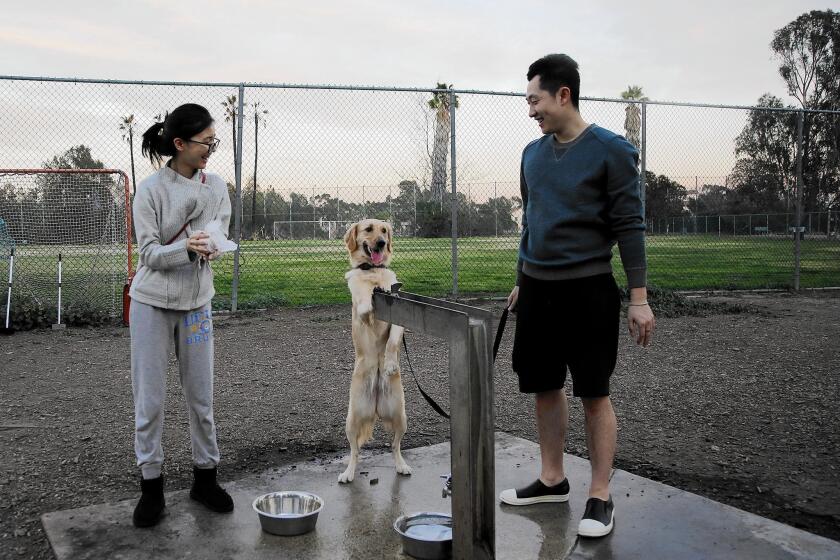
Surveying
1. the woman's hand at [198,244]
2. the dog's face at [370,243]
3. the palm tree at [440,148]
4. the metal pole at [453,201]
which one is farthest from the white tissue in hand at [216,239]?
the palm tree at [440,148]

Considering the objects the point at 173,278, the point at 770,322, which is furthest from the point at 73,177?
the point at 770,322

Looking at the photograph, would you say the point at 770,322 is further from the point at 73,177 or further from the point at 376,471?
the point at 73,177

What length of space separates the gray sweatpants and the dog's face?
110 cm

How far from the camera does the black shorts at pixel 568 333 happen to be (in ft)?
11.1

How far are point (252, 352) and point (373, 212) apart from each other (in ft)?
13.5

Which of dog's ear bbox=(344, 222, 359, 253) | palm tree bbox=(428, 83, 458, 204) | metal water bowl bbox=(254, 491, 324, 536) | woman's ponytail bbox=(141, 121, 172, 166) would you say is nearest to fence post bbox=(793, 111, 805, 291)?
palm tree bbox=(428, 83, 458, 204)

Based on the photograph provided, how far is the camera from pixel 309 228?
1212 cm

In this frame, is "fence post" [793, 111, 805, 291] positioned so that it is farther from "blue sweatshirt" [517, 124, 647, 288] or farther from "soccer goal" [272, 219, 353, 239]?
"blue sweatshirt" [517, 124, 647, 288]

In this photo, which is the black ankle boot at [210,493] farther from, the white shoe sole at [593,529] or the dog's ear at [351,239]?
the white shoe sole at [593,529]

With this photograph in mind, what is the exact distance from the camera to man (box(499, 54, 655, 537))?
3326 mm

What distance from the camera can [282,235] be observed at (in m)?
12.0

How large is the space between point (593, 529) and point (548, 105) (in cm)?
199

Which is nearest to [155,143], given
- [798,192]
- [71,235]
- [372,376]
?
A: [372,376]

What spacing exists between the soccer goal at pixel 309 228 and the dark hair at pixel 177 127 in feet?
26.8
